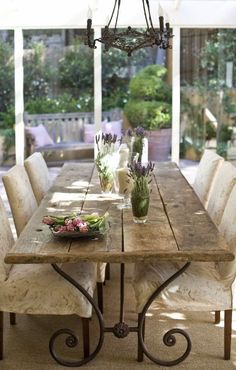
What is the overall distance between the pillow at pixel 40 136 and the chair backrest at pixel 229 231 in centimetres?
359

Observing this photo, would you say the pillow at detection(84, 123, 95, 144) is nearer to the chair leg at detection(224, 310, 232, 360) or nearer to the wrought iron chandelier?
the wrought iron chandelier

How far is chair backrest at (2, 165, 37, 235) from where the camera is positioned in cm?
399

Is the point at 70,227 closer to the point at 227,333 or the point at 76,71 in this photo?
the point at 227,333

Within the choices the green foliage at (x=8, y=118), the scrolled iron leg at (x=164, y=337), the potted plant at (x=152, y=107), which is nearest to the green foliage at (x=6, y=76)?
the green foliage at (x=8, y=118)

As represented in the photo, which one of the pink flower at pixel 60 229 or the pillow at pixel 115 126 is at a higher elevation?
the pillow at pixel 115 126

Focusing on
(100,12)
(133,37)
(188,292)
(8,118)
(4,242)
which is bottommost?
(188,292)

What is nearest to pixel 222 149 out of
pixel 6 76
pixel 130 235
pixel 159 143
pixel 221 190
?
pixel 159 143

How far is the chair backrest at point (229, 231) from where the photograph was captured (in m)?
3.38

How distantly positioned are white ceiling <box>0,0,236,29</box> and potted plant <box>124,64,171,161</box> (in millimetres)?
597

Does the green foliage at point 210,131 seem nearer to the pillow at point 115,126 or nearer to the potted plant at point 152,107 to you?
the potted plant at point 152,107

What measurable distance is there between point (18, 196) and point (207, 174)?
1488mm

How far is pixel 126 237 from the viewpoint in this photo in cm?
322

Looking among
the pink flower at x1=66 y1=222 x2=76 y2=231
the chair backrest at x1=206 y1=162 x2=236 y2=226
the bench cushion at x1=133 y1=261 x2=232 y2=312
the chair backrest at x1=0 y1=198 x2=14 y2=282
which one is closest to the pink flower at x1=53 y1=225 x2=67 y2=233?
the pink flower at x1=66 y1=222 x2=76 y2=231

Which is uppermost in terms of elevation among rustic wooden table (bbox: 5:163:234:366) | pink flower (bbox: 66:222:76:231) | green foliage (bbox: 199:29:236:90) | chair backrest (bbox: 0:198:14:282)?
green foliage (bbox: 199:29:236:90)
